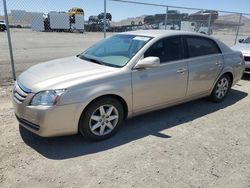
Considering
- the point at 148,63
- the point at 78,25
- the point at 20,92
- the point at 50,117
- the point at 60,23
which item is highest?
the point at 148,63

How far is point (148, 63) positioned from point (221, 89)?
103 inches

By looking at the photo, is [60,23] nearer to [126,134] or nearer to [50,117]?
[126,134]

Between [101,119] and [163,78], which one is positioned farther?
[163,78]

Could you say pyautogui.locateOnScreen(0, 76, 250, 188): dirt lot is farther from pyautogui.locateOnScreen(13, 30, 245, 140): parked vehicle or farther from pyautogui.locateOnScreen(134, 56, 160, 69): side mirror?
pyautogui.locateOnScreen(134, 56, 160, 69): side mirror

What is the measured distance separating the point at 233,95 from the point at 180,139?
3.15 m

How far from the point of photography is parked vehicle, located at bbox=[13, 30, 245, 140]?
3.41m

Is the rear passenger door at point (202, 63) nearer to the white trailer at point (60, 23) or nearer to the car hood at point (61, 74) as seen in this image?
the car hood at point (61, 74)

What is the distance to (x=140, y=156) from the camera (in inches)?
138

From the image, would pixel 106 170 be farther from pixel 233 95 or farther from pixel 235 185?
pixel 233 95

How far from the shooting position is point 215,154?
11.9 ft

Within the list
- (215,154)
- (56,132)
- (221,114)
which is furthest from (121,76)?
(221,114)

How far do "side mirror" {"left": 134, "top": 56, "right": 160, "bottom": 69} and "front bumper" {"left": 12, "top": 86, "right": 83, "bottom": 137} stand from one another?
1.14m

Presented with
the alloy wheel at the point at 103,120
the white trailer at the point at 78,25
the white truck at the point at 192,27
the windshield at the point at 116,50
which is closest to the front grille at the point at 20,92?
the alloy wheel at the point at 103,120

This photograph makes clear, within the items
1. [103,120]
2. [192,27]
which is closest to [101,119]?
[103,120]
